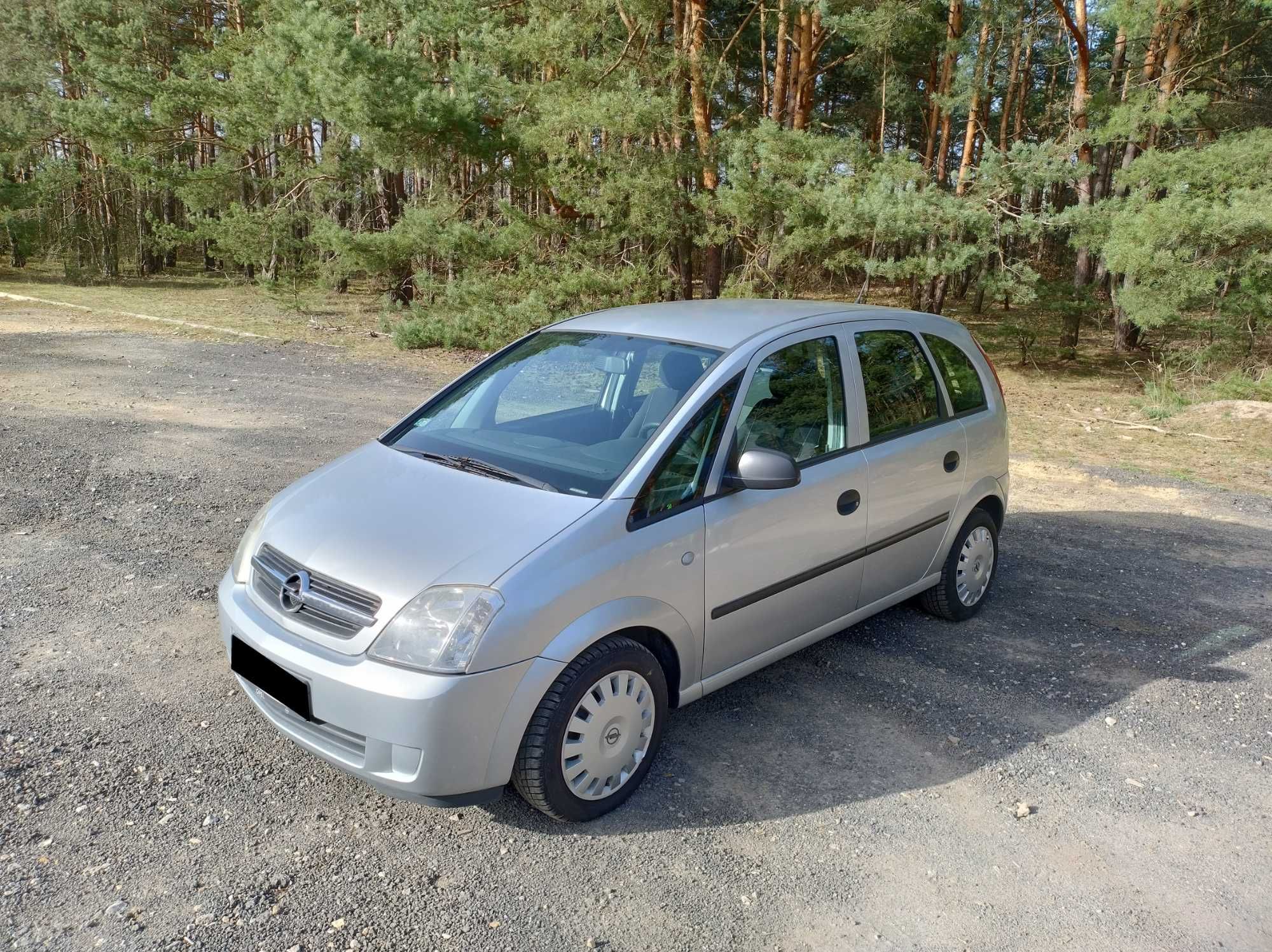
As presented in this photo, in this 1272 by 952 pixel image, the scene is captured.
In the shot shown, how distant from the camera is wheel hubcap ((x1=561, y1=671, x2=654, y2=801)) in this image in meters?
3.17

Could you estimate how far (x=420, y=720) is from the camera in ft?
9.36

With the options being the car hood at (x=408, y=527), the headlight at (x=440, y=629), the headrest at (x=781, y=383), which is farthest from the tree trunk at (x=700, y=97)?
the headlight at (x=440, y=629)

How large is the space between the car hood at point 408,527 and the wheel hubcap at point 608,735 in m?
0.59

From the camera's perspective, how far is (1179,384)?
44.4 feet

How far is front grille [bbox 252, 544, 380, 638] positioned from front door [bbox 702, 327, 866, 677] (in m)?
1.26

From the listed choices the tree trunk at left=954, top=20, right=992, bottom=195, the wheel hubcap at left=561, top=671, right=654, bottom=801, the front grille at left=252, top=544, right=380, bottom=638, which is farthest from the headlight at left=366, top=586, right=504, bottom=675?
the tree trunk at left=954, top=20, right=992, bottom=195

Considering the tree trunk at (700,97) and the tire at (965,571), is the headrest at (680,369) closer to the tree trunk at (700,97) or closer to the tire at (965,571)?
the tire at (965,571)

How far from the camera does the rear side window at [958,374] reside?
4.90 m

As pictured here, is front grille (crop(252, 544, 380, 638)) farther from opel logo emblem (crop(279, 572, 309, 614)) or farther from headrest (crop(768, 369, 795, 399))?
headrest (crop(768, 369, 795, 399))

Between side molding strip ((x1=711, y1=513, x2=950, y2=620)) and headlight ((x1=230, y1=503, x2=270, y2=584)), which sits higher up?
headlight ((x1=230, y1=503, x2=270, y2=584))

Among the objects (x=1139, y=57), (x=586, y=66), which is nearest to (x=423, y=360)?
(x=586, y=66)

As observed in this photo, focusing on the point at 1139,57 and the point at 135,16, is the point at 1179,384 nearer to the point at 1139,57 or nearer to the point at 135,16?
the point at 1139,57

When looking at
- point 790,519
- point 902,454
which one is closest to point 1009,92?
point 902,454

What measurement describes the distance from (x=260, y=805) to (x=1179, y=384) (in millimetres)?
14052
